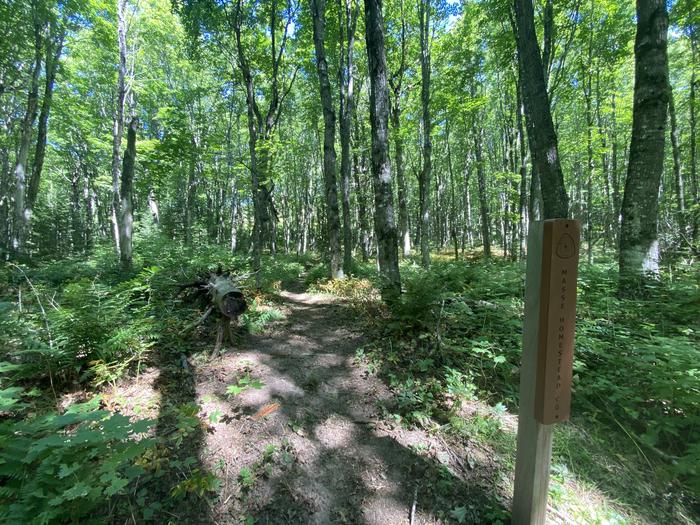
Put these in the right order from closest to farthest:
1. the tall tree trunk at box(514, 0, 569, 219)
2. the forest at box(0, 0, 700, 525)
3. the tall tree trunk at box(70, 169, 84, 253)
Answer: the forest at box(0, 0, 700, 525), the tall tree trunk at box(514, 0, 569, 219), the tall tree trunk at box(70, 169, 84, 253)

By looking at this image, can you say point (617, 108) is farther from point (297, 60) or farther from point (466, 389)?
point (466, 389)

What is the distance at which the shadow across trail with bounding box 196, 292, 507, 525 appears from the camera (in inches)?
93.2

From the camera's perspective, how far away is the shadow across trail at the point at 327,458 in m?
2.37

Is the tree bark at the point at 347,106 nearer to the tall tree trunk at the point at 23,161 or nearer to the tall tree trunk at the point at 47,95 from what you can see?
the tall tree trunk at the point at 47,95

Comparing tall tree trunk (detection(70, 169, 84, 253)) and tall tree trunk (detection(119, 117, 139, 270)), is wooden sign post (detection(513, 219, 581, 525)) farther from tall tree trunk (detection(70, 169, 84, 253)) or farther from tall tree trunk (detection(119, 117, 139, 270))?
A: tall tree trunk (detection(70, 169, 84, 253))

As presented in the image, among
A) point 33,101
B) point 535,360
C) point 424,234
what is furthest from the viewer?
point 424,234

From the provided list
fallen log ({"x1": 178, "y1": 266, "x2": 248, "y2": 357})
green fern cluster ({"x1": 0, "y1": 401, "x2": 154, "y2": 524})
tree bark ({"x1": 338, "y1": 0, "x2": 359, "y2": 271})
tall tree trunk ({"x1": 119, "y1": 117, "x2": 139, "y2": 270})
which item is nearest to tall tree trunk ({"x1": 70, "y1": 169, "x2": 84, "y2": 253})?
tall tree trunk ({"x1": 119, "y1": 117, "x2": 139, "y2": 270})

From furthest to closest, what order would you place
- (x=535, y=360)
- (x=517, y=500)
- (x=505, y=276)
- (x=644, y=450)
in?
(x=505, y=276) → (x=644, y=450) → (x=517, y=500) → (x=535, y=360)

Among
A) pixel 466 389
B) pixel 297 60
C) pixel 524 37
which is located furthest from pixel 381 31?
pixel 297 60

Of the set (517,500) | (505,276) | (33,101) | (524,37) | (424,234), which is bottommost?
(517,500)

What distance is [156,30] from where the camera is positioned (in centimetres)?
1678

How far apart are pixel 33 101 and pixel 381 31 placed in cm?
1389

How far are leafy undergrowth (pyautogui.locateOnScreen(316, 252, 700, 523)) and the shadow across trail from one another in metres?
0.35

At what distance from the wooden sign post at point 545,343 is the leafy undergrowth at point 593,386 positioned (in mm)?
829
